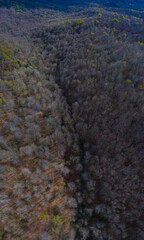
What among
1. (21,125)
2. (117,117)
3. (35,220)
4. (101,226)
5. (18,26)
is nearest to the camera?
(35,220)

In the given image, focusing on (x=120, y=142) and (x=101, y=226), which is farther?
(x=120, y=142)

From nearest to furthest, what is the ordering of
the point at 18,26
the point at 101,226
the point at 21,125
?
the point at 101,226 → the point at 21,125 → the point at 18,26

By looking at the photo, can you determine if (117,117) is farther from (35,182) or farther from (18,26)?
(18,26)

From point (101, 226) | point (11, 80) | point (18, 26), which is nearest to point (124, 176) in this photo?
point (101, 226)

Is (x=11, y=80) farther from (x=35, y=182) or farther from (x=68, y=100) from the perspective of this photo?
(x=35, y=182)

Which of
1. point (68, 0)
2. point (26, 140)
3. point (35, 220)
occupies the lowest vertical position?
→ point (35, 220)

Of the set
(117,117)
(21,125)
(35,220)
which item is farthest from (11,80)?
(35,220)

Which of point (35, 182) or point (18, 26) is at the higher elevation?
point (18, 26)
